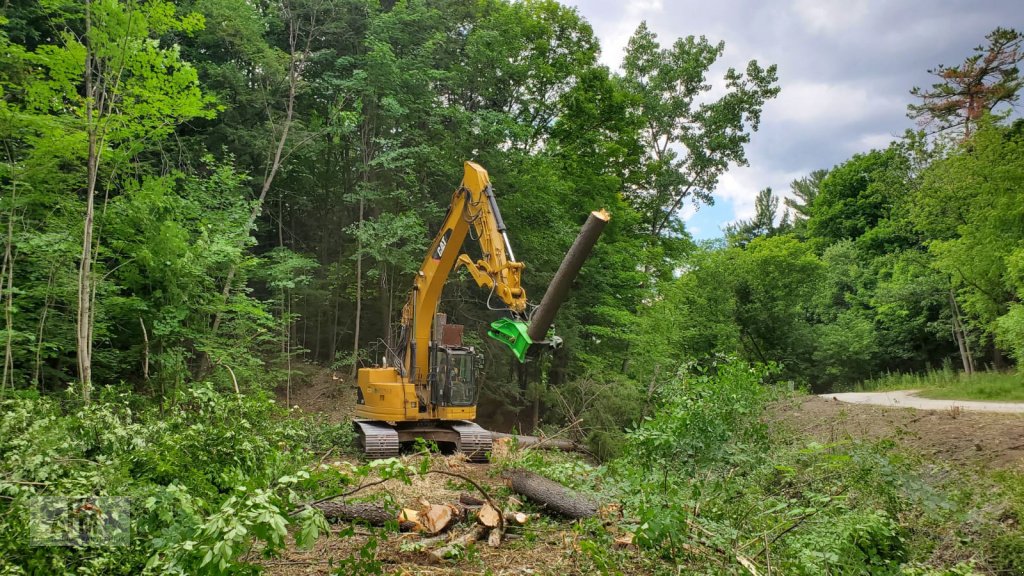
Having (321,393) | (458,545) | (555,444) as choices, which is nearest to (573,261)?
(458,545)

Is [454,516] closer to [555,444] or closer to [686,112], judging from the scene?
[555,444]

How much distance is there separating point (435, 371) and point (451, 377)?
0.27 m

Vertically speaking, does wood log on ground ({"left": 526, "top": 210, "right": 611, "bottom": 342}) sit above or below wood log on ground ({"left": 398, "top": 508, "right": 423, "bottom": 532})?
above

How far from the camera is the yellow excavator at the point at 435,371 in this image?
8859 millimetres

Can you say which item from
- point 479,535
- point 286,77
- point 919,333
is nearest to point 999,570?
point 479,535

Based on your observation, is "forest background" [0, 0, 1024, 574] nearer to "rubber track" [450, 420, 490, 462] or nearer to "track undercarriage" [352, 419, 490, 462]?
"track undercarriage" [352, 419, 490, 462]

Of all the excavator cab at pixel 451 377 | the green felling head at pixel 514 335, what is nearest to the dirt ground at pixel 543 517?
the excavator cab at pixel 451 377

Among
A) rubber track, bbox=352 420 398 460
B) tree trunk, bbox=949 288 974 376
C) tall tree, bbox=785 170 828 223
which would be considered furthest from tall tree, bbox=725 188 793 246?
rubber track, bbox=352 420 398 460

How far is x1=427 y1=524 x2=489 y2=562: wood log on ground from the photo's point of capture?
14.4 ft

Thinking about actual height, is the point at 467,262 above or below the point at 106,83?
below

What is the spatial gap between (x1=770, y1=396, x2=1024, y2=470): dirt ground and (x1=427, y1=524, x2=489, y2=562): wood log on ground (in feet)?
12.3

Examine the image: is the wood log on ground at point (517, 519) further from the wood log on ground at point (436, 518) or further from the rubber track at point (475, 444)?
the rubber track at point (475, 444)

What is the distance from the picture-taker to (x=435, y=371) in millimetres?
9570

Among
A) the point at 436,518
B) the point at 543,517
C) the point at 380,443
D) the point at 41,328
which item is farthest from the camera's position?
the point at 380,443
